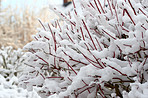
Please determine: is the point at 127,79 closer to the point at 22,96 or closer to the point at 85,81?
the point at 85,81

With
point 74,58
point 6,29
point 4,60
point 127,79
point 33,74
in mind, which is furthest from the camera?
point 6,29

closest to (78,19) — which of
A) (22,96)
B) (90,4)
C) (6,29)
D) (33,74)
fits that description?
(90,4)

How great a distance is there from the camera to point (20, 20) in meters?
7.67

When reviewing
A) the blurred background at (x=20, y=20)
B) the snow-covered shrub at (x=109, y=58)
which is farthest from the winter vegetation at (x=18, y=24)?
the snow-covered shrub at (x=109, y=58)

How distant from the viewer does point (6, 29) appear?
7.03m

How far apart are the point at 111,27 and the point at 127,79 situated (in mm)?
309

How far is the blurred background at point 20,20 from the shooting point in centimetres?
706

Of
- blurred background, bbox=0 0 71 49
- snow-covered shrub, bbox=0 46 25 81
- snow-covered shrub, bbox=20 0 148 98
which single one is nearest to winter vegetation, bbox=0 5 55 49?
blurred background, bbox=0 0 71 49

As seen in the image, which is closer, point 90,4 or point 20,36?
point 90,4

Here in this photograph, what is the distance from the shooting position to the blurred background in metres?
7.06

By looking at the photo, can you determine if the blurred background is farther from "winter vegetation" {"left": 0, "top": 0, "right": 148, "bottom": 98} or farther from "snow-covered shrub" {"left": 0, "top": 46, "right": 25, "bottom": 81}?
"winter vegetation" {"left": 0, "top": 0, "right": 148, "bottom": 98}

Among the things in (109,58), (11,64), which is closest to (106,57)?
(109,58)

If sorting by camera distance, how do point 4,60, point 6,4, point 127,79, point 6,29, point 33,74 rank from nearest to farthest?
point 127,79 → point 33,74 → point 4,60 → point 6,29 → point 6,4

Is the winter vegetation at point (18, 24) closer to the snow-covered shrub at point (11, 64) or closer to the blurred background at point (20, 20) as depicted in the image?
the blurred background at point (20, 20)
